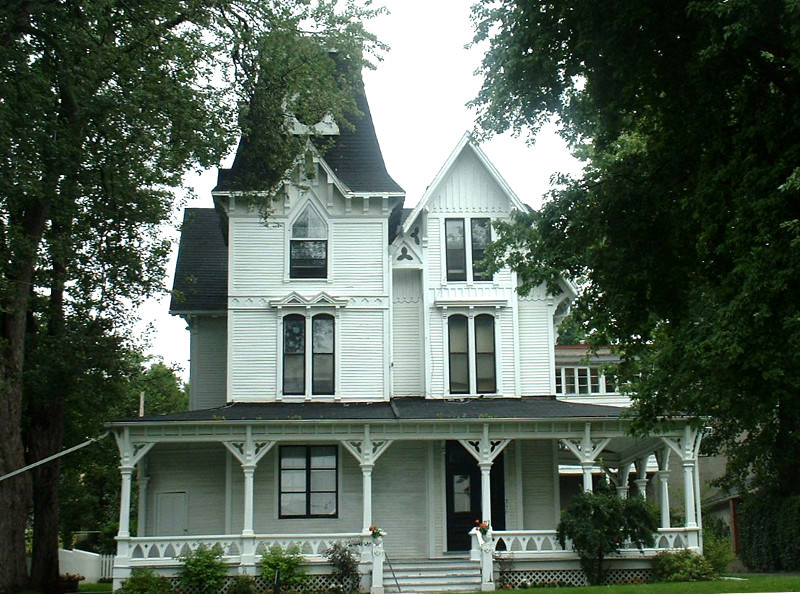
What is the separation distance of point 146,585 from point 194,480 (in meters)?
4.56

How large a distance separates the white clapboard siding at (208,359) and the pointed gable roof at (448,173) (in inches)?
252

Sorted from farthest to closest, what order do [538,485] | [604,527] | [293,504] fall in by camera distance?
[538,485]
[293,504]
[604,527]

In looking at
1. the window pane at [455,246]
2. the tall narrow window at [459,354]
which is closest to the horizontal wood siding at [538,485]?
the tall narrow window at [459,354]

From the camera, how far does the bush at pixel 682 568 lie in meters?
23.0

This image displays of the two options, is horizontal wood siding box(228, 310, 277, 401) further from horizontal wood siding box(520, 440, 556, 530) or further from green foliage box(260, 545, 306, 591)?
horizontal wood siding box(520, 440, 556, 530)

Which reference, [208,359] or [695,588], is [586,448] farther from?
[208,359]

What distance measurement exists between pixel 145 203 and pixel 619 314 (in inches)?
463

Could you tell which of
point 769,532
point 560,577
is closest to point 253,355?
point 560,577

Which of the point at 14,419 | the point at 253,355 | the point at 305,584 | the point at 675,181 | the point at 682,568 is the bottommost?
the point at 305,584

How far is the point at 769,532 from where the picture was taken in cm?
3259

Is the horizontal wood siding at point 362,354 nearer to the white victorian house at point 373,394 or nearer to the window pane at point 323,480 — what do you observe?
the white victorian house at point 373,394

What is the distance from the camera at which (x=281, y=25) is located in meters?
23.9

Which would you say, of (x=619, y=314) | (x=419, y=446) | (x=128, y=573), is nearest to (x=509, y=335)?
(x=419, y=446)

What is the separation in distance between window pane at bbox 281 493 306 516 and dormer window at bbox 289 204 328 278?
6.05 m
